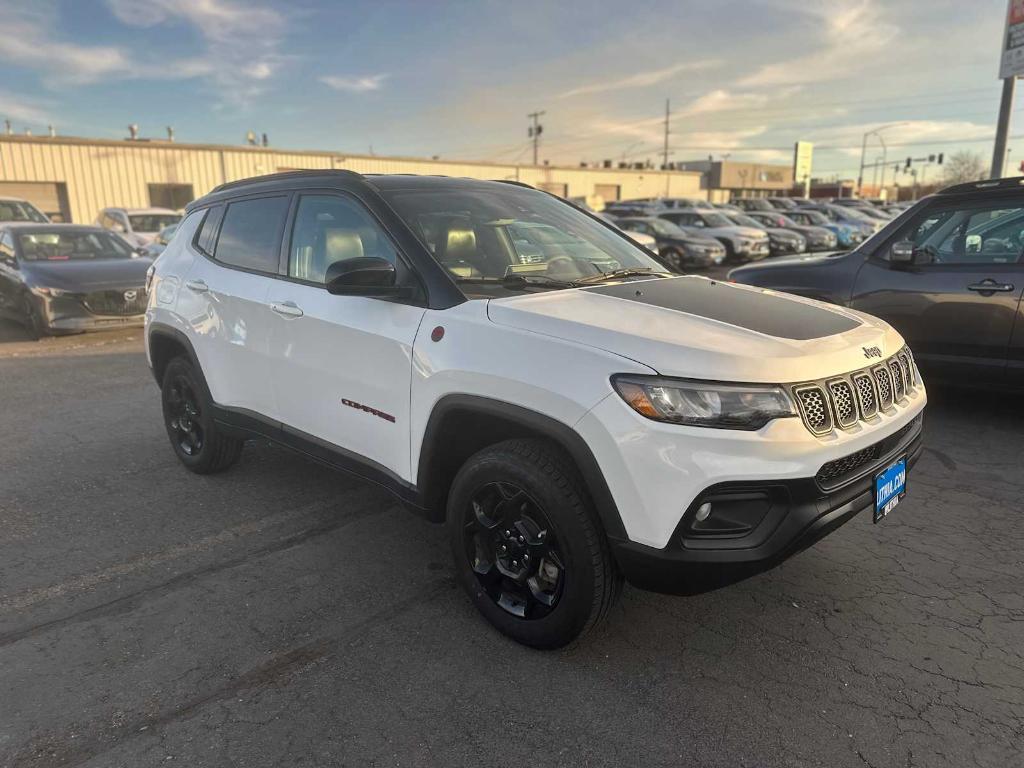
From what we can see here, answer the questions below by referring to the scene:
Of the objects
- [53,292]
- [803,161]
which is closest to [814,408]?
[53,292]

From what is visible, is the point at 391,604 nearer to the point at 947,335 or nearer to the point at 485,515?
the point at 485,515

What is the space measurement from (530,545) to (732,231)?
17591 millimetres

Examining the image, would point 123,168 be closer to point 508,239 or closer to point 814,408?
point 508,239

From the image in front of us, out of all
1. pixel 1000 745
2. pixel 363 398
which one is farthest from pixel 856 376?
pixel 363 398

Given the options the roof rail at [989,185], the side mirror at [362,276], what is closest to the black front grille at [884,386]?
the side mirror at [362,276]

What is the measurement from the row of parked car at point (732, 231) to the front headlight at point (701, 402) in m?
10.5

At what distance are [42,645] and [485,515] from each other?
6.04 feet

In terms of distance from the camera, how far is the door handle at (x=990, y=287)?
496 centimetres

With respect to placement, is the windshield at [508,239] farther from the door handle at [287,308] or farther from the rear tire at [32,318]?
the rear tire at [32,318]

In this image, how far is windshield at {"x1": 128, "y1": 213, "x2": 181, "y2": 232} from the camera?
1686cm

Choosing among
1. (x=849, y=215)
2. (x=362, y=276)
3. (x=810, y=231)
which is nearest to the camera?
(x=362, y=276)

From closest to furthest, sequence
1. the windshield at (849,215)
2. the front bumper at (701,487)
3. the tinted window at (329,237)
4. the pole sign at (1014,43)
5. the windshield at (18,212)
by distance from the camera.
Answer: the front bumper at (701,487) < the tinted window at (329,237) < the pole sign at (1014,43) < the windshield at (18,212) < the windshield at (849,215)

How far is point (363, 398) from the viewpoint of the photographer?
3143mm

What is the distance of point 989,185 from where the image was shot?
5.23 m
